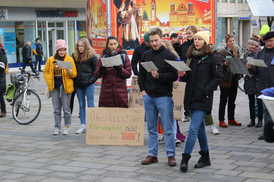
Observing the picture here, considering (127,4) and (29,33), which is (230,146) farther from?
(29,33)

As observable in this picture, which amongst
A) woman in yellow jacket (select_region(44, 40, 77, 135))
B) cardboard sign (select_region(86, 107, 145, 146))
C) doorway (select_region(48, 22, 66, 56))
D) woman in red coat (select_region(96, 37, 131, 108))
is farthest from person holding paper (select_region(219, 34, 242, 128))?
doorway (select_region(48, 22, 66, 56))

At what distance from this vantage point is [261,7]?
36.1 ft

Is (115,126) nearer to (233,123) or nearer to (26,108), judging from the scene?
(233,123)

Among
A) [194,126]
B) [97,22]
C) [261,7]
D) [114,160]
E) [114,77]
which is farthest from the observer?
[97,22]

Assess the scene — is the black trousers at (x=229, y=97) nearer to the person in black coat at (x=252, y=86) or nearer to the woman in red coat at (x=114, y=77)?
the person in black coat at (x=252, y=86)

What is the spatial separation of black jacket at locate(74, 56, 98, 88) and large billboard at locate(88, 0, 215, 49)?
535 cm

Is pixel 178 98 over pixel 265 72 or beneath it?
beneath

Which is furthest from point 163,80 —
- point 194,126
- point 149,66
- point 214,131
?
point 214,131

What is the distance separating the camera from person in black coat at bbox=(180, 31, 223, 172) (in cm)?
629

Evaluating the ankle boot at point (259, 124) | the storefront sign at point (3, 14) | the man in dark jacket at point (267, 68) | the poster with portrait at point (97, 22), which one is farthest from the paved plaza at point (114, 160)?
the storefront sign at point (3, 14)

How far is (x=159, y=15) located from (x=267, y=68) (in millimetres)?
6067

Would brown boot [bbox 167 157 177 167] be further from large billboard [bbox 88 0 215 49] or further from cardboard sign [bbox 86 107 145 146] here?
large billboard [bbox 88 0 215 49]

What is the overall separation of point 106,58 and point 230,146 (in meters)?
2.28

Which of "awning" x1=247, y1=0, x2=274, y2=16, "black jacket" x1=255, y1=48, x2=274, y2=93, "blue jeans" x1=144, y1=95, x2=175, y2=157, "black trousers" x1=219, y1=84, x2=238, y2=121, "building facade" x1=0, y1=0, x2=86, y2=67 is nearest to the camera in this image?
"blue jeans" x1=144, y1=95, x2=175, y2=157
